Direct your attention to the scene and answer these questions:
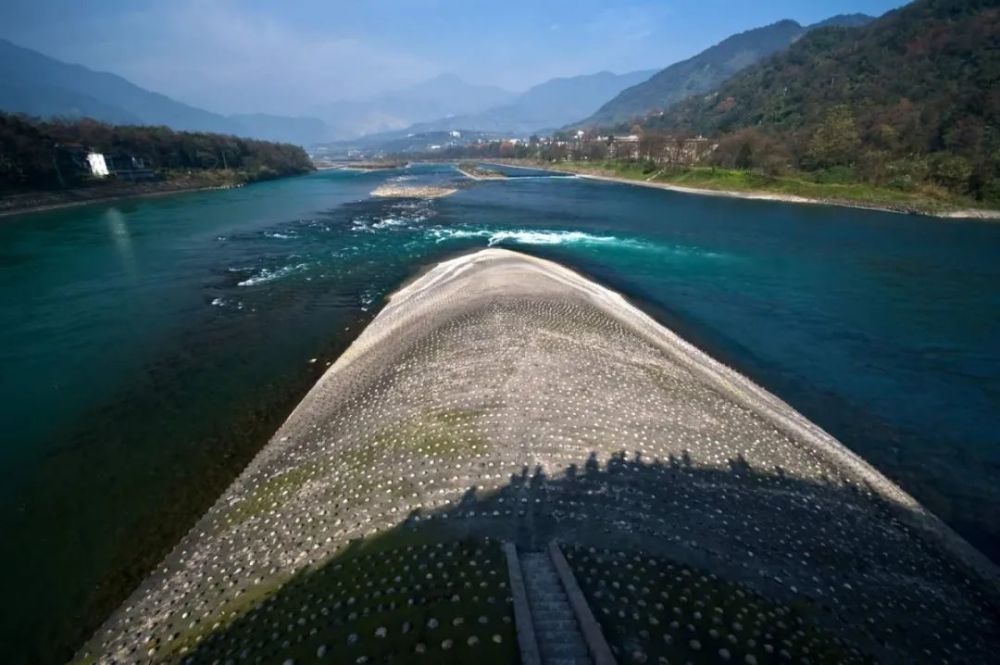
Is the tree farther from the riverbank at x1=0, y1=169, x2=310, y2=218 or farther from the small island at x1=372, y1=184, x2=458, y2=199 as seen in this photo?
the riverbank at x1=0, y1=169, x2=310, y2=218

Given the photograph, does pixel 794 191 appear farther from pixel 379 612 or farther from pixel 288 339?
pixel 379 612

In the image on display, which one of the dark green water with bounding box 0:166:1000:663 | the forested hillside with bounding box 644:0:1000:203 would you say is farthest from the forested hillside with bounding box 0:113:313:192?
the forested hillside with bounding box 644:0:1000:203

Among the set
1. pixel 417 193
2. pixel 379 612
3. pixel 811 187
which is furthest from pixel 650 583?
pixel 811 187

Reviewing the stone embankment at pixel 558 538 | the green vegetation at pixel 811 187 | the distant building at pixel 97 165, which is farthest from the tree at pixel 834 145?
the distant building at pixel 97 165

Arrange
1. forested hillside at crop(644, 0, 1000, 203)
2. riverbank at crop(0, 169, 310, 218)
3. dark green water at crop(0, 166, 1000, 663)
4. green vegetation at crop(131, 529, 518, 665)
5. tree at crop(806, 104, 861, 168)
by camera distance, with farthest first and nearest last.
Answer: tree at crop(806, 104, 861, 168)
forested hillside at crop(644, 0, 1000, 203)
riverbank at crop(0, 169, 310, 218)
dark green water at crop(0, 166, 1000, 663)
green vegetation at crop(131, 529, 518, 665)

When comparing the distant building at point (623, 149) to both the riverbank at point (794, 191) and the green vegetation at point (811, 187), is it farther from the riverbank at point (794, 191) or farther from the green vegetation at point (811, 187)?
the green vegetation at point (811, 187)

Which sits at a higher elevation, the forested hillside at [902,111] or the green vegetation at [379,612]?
the forested hillside at [902,111]

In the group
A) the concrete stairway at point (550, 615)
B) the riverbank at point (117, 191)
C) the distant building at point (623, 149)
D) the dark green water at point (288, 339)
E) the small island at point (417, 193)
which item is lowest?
the dark green water at point (288, 339)
